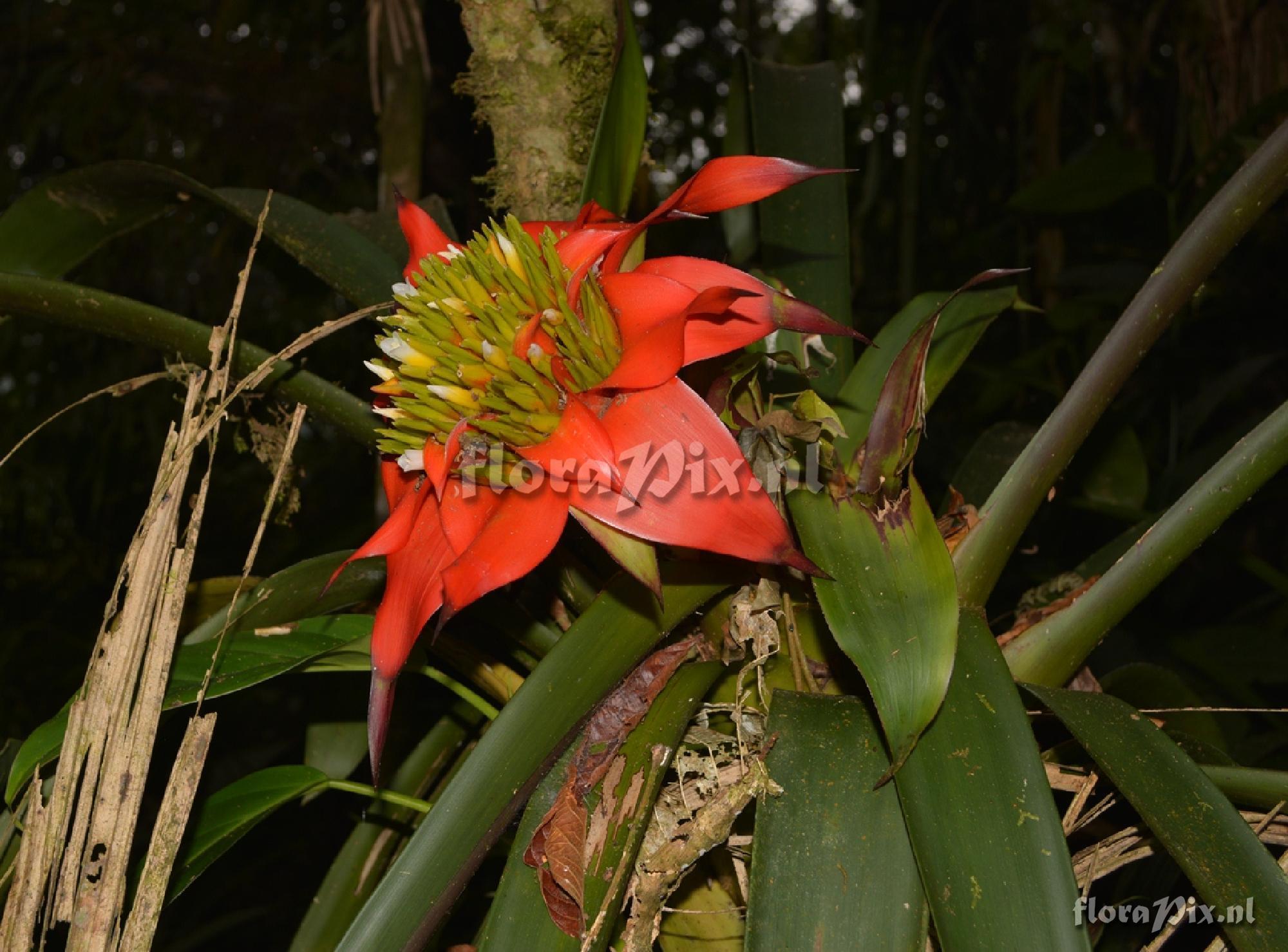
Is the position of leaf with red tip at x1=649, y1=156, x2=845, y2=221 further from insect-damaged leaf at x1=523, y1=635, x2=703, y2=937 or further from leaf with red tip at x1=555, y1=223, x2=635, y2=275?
insect-damaged leaf at x1=523, y1=635, x2=703, y2=937

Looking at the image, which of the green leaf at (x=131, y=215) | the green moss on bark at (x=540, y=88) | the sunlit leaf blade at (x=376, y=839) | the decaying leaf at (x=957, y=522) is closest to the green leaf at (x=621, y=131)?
the green moss on bark at (x=540, y=88)

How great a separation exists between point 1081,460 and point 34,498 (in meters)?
2.15

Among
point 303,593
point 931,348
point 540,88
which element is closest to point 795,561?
point 931,348

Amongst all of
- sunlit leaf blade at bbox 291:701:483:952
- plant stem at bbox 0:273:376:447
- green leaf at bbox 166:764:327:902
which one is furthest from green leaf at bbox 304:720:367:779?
plant stem at bbox 0:273:376:447

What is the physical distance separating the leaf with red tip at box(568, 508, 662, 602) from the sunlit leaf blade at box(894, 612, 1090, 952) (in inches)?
6.1

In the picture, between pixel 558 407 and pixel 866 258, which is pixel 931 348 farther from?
pixel 866 258

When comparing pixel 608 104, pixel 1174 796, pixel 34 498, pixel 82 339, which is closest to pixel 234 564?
pixel 34 498

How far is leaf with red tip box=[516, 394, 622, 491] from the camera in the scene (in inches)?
17.9

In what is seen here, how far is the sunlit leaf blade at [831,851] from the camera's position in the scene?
16.6 inches

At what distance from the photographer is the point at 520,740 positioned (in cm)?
48

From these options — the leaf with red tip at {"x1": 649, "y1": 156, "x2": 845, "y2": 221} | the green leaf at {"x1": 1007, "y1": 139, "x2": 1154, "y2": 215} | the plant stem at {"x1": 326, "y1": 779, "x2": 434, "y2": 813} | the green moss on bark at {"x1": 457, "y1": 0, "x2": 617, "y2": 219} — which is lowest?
the plant stem at {"x1": 326, "y1": 779, "x2": 434, "y2": 813}

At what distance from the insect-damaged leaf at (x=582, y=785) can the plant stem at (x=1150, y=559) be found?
215 millimetres

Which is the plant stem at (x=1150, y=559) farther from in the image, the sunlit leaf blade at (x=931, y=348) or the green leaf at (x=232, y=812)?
the green leaf at (x=232, y=812)

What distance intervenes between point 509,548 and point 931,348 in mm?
361
